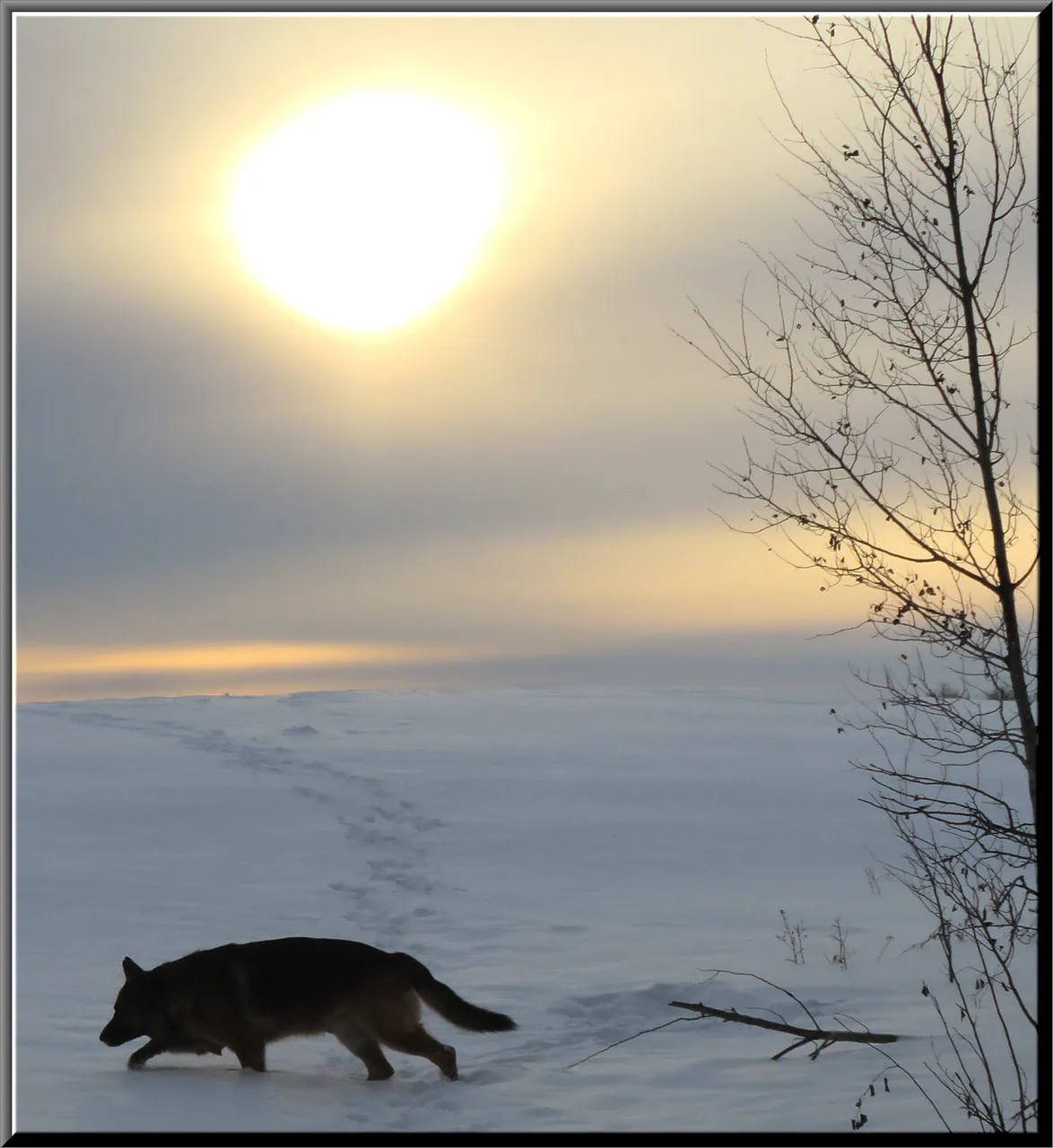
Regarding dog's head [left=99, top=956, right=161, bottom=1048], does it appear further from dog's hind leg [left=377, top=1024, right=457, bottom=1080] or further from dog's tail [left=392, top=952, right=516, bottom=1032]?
dog's tail [left=392, top=952, right=516, bottom=1032]

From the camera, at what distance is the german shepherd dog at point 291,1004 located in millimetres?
4754

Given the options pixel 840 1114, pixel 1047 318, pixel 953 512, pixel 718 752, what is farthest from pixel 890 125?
pixel 718 752

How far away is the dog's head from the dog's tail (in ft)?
3.94

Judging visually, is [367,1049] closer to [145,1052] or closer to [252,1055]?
[252,1055]

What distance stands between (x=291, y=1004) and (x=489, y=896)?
4761mm

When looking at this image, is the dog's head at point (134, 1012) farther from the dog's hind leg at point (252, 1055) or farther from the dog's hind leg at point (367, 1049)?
the dog's hind leg at point (367, 1049)

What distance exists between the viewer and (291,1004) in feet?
15.7

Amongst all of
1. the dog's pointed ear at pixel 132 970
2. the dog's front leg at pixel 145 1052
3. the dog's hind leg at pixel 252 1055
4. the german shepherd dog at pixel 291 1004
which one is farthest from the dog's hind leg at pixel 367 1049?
the dog's pointed ear at pixel 132 970

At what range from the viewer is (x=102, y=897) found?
27.5 feet

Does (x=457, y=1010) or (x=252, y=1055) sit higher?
(x=457, y=1010)

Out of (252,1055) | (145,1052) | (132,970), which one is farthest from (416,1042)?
(132,970)

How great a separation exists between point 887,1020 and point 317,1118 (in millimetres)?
3469

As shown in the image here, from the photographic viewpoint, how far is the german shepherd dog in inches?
187

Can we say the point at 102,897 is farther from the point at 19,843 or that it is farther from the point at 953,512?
the point at 953,512
